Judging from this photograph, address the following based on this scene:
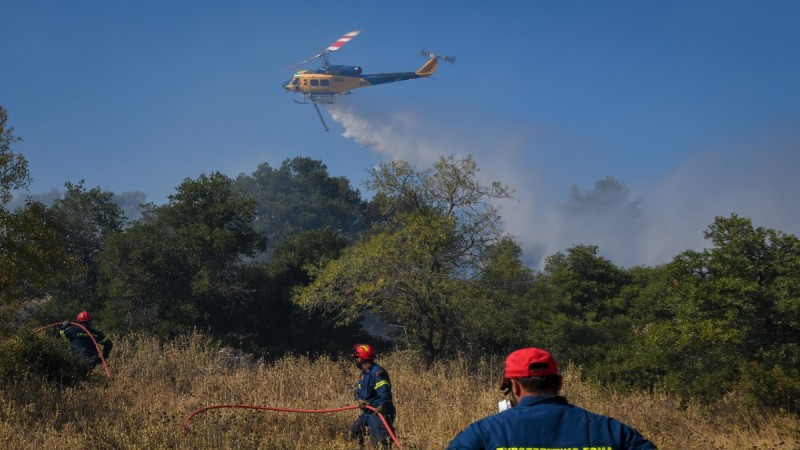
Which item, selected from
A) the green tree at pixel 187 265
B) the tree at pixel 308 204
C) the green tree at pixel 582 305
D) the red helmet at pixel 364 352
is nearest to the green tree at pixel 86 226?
the green tree at pixel 187 265

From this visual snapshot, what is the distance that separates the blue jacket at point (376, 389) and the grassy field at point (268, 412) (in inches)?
20.6

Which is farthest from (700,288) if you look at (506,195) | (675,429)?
(506,195)

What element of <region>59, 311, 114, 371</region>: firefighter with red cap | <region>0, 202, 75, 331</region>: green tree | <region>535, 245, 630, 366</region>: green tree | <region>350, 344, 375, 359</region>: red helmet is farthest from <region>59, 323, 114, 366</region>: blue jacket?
<region>535, 245, 630, 366</region>: green tree

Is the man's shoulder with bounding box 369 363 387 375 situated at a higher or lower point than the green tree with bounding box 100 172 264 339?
lower

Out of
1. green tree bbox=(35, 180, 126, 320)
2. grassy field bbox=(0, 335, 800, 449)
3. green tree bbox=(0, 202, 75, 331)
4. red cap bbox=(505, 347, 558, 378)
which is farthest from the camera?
green tree bbox=(35, 180, 126, 320)

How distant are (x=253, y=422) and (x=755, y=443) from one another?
720 centimetres

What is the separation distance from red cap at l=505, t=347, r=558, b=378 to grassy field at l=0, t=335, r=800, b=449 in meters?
5.77

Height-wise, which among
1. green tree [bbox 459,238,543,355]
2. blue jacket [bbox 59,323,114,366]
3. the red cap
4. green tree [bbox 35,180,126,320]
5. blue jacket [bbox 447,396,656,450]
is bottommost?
blue jacket [bbox 447,396,656,450]

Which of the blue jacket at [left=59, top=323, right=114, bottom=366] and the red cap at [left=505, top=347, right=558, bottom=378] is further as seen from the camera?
the blue jacket at [left=59, top=323, right=114, bottom=366]

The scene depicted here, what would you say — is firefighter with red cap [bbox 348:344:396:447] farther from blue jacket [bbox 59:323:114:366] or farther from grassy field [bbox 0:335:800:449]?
blue jacket [bbox 59:323:114:366]

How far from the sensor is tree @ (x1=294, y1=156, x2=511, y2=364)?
746 inches

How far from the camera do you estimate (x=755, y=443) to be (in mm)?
10664

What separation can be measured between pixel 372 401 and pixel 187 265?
17.7 metres

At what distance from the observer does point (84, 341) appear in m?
15.3
